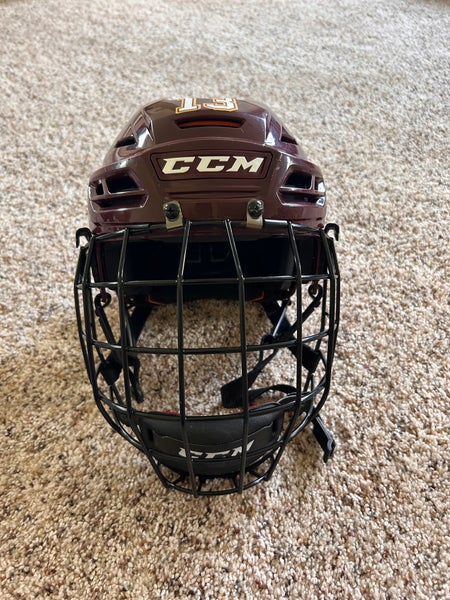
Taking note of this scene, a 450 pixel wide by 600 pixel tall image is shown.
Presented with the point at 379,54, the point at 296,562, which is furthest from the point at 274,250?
the point at 379,54

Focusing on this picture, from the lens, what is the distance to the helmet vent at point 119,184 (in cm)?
63

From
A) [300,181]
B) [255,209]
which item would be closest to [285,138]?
[300,181]

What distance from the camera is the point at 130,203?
1.99ft

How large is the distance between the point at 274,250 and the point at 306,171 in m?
0.17

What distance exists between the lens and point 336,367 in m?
0.82

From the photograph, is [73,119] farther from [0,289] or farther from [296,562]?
[296,562]

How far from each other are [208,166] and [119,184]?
14cm

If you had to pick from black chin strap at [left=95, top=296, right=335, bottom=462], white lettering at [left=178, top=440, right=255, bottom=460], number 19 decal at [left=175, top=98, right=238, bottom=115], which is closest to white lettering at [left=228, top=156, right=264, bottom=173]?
number 19 decal at [left=175, top=98, right=238, bottom=115]

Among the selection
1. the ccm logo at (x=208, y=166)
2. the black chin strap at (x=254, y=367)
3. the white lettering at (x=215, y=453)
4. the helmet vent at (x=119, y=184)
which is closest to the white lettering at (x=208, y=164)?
the ccm logo at (x=208, y=166)

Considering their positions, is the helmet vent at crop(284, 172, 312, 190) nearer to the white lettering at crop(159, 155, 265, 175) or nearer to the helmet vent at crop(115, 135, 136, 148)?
the white lettering at crop(159, 155, 265, 175)

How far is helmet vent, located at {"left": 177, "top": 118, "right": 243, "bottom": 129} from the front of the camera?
0.64m

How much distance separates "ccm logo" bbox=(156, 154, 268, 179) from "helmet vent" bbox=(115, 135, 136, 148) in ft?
0.40

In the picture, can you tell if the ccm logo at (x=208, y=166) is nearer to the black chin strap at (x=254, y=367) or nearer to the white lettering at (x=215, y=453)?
the black chin strap at (x=254, y=367)

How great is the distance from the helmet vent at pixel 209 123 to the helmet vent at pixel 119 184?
0.10 meters
